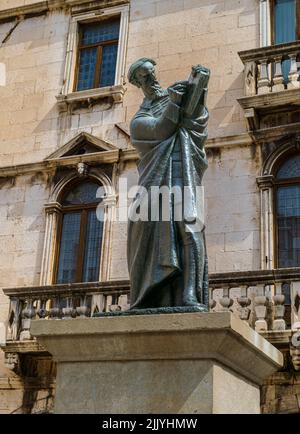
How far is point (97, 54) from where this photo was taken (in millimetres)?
15141

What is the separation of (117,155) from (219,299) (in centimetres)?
413

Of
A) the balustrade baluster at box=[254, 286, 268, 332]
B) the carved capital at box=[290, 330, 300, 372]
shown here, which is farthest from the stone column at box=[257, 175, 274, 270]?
the carved capital at box=[290, 330, 300, 372]

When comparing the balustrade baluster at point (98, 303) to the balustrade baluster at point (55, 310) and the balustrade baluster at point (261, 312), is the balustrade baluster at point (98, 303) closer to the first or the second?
the balustrade baluster at point (55, 310)

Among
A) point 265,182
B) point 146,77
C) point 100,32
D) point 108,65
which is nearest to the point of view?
point 146,77

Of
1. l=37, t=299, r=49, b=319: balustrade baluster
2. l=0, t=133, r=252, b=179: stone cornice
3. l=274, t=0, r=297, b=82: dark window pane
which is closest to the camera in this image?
l=37, t=299, r=49, b=319: balustrade baluster

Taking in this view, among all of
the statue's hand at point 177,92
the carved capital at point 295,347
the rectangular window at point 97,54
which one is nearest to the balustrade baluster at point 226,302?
the carved capital at point 295,347

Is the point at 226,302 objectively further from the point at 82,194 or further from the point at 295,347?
the point at 82,194

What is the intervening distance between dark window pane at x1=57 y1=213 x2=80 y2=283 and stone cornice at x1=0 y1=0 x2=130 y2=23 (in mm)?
4711

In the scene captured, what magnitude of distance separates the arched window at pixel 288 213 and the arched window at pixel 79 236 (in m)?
3.38

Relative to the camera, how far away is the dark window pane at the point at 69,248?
44.1 ft

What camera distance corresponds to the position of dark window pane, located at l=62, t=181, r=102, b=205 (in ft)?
45.7

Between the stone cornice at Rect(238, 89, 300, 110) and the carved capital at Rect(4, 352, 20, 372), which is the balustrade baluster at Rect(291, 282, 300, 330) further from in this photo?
the carved capital at Rect(4, 352, 20, 372)

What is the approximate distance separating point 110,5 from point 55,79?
1.98 meters

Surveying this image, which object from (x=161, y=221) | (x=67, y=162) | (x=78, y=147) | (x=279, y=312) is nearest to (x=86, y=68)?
(x=78, y=147)
